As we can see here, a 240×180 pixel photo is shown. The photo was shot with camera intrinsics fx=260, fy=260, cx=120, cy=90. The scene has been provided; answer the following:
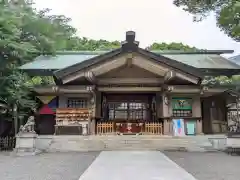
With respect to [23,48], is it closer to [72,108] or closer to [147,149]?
[72,108]

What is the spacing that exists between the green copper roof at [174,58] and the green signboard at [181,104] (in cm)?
299

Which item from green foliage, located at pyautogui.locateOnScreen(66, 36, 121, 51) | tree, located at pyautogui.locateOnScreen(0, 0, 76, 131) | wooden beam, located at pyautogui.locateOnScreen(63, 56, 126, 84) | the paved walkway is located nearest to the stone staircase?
tree, located at pyautogui.locateOnScreen(0, 0, 76, 131)

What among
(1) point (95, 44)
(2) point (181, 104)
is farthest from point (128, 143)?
(1) point (95, 44)

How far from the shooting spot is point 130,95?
1658 centimetres

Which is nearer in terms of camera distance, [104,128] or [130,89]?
[104,128]

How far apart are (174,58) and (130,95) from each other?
4.66m

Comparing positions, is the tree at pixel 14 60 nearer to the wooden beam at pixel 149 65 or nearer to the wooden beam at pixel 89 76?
the wooden beam at pixel 89 76

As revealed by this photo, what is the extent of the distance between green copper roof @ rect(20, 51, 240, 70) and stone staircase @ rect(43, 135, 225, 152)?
18.9 feet

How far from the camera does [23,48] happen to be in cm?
1352

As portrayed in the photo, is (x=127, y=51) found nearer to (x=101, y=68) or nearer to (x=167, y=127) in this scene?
(x=101, y=68)

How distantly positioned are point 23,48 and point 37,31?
22.3 feet

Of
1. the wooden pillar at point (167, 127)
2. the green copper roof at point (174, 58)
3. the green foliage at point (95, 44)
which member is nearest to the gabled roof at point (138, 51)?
the green copper roof at point (174, 58)

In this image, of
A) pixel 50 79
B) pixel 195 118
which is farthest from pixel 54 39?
pixel 195 118

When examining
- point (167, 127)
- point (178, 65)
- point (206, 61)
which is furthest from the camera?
point (206, 61)
